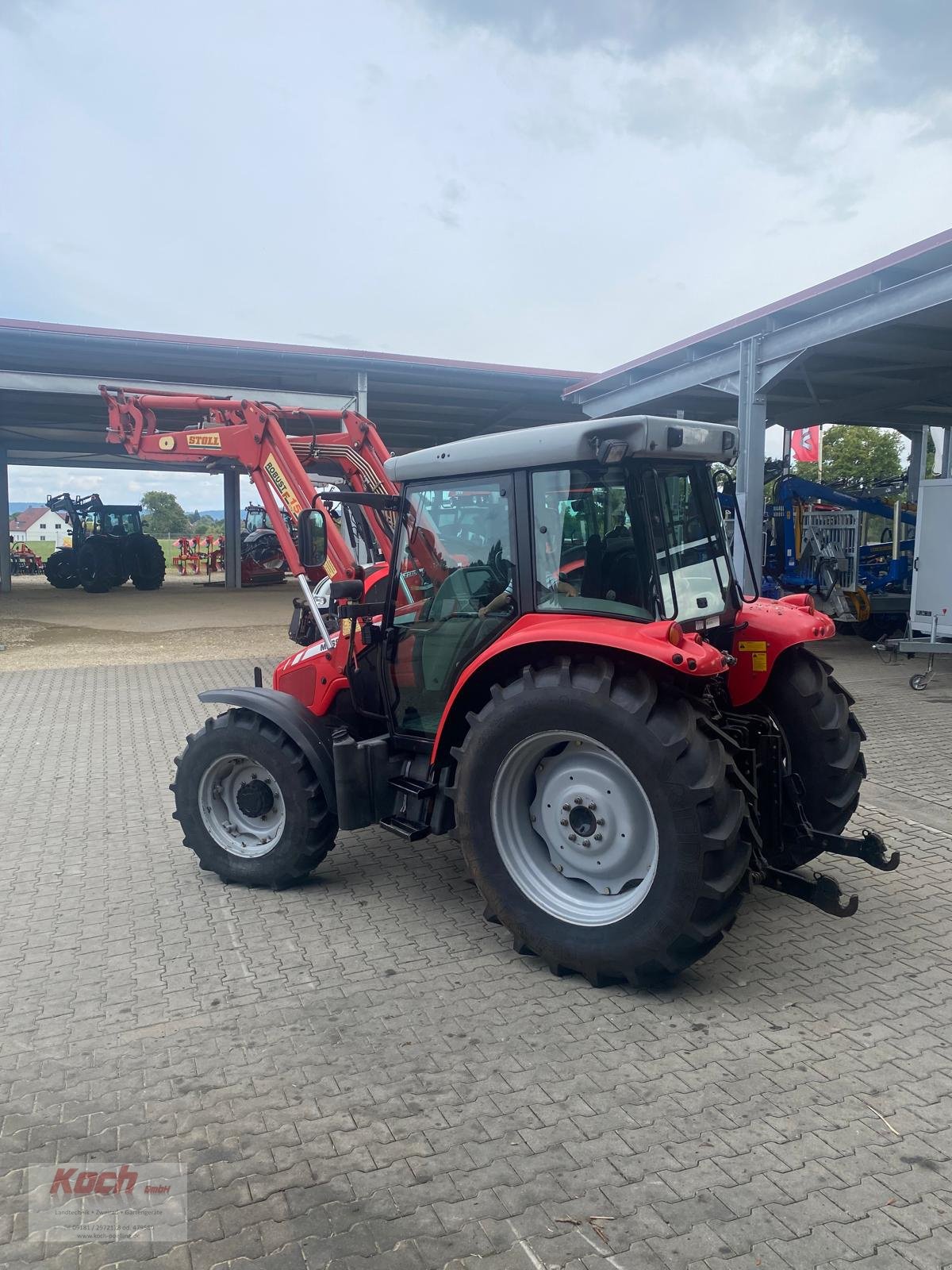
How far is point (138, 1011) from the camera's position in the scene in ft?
11.6

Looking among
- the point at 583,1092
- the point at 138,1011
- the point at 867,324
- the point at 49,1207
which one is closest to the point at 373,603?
the point at 138,1011

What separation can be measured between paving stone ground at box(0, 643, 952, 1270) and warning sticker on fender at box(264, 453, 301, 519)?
11.5ft

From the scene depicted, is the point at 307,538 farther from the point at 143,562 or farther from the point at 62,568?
A: the point at 62,568

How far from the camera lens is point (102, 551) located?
27.0 m

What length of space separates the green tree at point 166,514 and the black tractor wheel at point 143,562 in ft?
223

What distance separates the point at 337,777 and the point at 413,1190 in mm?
2003

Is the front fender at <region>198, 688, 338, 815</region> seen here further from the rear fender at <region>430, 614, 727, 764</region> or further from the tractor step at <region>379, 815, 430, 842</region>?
the rear fender at <region>430, 614, 727, 764</region>

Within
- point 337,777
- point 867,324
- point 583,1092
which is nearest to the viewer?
point 583,1092

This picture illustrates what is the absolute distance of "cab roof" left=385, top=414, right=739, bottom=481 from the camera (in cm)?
342

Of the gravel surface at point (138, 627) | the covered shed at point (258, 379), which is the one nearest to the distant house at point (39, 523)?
the gravel surface at point (138, 627)

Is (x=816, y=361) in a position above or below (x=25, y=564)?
above

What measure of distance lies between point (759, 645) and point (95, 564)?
25828 mm

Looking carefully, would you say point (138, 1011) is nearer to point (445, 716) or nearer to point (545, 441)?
point (445, 716)

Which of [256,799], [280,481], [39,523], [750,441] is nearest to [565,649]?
[256,799]
